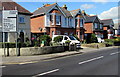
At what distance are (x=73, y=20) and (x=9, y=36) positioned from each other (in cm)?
1802

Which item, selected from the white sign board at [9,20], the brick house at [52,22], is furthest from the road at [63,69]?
the brick house at [52,22]

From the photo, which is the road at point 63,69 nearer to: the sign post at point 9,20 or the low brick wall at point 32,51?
the low brick wall at point 32,51

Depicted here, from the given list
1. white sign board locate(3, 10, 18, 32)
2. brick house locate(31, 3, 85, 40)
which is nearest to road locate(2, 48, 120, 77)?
white sign board locate(3, 10, 18, 32)

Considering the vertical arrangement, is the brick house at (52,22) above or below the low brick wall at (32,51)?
above

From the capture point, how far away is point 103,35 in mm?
55000

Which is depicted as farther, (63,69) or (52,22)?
(52,22)

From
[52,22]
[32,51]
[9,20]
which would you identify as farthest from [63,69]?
[52,22]

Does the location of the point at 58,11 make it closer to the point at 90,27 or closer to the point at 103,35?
the point at 90,27

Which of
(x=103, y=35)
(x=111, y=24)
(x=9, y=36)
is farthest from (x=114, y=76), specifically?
(x=111, y=24)

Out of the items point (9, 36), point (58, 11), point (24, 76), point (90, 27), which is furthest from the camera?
point (90, 27)

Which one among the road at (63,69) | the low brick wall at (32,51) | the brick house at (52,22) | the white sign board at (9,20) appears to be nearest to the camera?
the road at (63,69)

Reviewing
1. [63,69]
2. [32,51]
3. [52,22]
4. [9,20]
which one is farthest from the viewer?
[52,22]

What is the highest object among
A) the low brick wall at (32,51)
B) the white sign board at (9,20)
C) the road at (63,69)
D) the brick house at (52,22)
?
the brick house at (52,22)

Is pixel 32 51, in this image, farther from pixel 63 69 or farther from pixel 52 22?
pixel 52 22
